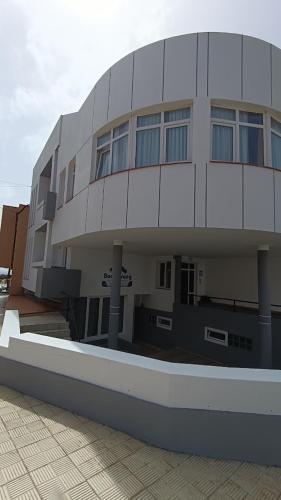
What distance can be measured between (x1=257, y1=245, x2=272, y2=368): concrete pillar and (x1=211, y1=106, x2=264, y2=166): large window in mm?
2558

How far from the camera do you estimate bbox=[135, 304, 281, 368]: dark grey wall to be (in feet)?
27.2

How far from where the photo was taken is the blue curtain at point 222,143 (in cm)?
563

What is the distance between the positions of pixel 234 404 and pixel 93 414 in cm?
193

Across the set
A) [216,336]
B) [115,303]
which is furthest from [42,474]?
[216,336]

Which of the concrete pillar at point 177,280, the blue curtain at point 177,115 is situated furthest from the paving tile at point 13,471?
the concrete pillar at point 177,280

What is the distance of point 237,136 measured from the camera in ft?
18.5

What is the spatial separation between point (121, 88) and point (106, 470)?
7.43 m

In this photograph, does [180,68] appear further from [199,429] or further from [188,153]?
[199,429]

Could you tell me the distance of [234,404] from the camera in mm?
2965

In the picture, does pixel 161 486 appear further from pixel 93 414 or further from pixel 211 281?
pixel 211 281

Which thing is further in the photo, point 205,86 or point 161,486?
point 205,86

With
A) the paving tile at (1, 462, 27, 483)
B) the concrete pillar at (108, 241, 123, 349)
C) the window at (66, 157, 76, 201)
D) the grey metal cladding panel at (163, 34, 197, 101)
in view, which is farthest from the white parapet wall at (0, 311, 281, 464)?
the window at (66, 157, 76, 201)

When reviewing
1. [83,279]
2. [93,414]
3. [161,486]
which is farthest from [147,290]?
[161,486]

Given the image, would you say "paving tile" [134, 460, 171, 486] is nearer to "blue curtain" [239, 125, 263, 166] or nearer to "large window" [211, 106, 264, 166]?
"large window" [211, 106, 264, 166]
